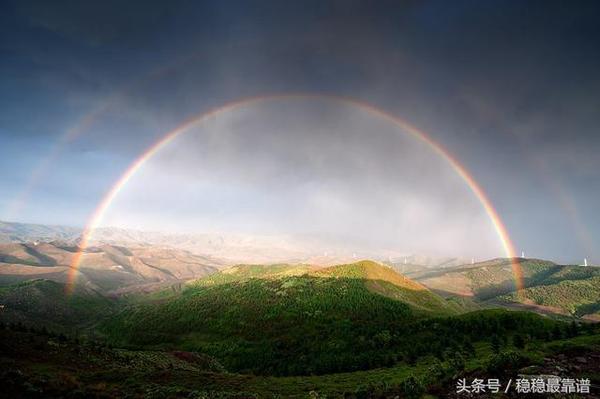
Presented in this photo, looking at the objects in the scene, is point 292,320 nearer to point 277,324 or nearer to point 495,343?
point 277,324

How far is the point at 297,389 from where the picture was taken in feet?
128

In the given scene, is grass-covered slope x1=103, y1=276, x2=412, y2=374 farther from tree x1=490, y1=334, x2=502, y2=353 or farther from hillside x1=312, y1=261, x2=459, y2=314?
tree x1=490, y1=334, x2=502, y2=353

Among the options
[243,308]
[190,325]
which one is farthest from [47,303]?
[243,308]

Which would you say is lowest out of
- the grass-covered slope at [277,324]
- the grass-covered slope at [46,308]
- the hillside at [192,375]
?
the grass-covered slope at [46,308]

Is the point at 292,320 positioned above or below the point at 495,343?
below

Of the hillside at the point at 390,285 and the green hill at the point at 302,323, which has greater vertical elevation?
the hillside at the point at 390,285

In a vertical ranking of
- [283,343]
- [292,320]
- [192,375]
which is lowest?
[283,343]

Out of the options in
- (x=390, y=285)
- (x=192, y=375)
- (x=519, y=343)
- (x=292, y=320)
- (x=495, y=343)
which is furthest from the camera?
(x=390, y=285)

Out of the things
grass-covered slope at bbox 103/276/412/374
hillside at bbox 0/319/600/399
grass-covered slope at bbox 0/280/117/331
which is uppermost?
hillside at bbox 0/319/600/399

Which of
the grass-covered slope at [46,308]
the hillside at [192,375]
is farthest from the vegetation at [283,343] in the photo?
the grass-covered slope at [46,308]

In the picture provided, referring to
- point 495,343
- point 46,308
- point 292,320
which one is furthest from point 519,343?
point 46,308

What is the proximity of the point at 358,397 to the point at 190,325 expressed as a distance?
104067mm

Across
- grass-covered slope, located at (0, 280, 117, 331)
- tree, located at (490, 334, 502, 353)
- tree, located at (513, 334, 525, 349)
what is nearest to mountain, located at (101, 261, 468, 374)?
tree, located at (490, 334, 502, 353)

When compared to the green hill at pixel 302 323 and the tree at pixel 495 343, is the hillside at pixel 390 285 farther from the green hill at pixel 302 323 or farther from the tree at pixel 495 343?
the tree at pixel 495 343
